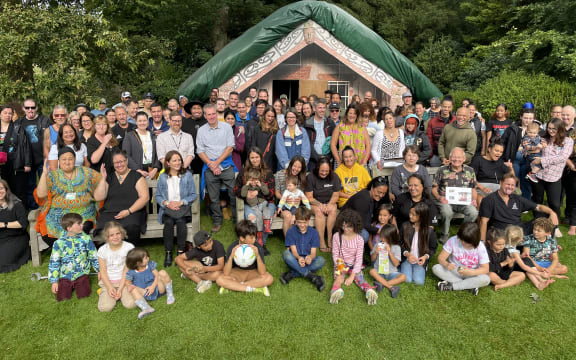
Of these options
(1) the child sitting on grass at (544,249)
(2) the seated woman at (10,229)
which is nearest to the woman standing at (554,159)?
(1) the child sitting on grass at (544,249)

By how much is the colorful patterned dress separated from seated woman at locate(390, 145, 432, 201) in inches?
159

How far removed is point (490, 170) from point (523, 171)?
0.90 metres

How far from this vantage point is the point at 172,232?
489 cm

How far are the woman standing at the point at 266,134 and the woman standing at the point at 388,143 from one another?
165 cm

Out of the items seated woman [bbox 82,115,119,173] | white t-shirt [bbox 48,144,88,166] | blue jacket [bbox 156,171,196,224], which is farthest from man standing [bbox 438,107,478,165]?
white t-shirt [bbox 48,144,88,166]

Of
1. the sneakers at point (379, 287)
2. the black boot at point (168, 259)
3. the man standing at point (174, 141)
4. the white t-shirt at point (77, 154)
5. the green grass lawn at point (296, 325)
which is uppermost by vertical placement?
the man standing at point (174, 141)

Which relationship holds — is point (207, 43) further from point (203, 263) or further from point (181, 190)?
point (203, 263)

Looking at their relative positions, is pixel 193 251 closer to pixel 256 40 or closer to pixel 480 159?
pixel 480 159

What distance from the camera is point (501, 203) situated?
4.85 metres

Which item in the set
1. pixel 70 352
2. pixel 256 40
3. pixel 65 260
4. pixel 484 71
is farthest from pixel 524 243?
pixel 484 71

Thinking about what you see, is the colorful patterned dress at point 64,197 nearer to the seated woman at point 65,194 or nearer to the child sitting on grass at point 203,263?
the seated woman at point 65,194

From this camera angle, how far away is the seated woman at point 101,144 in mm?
5484

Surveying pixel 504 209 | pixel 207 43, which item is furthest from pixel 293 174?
pixel 207 43

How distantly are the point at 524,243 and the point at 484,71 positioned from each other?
12.9 meters
